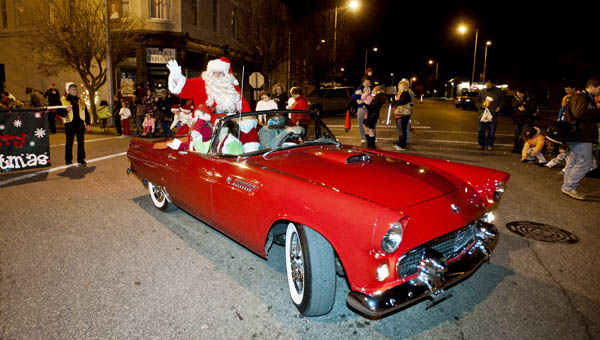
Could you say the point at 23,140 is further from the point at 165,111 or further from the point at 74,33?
the point at 74,33

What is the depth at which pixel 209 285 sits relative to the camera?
3404 mm

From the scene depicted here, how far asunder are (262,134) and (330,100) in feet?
67.9

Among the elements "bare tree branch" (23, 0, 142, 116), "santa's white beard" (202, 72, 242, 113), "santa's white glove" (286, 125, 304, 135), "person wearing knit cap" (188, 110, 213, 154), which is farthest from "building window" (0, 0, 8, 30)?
"santa's white glove" (286, 125, 304, 135)

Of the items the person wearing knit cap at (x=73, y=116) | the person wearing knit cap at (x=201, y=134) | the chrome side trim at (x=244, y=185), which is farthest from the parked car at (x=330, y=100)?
the chrome side trim at (x=244, y=185)

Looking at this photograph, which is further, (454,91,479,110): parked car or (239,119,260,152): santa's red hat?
(454,91,479,110): parked car

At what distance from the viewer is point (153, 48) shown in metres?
22.5

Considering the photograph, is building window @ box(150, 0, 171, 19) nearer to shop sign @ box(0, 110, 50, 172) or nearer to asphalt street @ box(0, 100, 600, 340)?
shop sign @ box(0, 110, 50, 172)

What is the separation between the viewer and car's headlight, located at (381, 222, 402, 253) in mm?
2439

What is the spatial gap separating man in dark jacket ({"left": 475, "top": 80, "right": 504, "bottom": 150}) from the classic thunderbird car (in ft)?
23.7

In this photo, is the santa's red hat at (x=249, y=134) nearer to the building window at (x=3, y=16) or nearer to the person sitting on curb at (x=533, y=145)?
the person sitting on curb at (x=533, y=145)

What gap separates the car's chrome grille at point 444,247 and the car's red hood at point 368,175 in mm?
294

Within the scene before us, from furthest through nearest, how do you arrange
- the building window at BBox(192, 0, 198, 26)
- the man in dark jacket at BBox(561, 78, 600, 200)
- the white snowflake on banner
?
the building window at BBox(192, 0, 198, 26) < the white snowflake on banner < the man in dark jacket at BBox(561, 78, 600, 200)

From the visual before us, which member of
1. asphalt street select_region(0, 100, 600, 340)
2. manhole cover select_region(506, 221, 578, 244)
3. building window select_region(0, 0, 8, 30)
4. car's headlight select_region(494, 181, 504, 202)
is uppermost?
building window select_region(0, 0, 8, 30)

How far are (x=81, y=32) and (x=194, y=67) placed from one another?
9.22m
